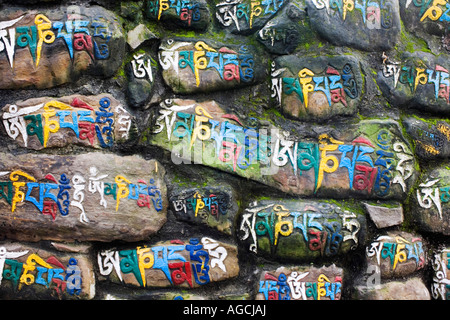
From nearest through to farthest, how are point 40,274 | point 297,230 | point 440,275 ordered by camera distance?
1. point 40,274
2. point 297,230
3. point 440,275

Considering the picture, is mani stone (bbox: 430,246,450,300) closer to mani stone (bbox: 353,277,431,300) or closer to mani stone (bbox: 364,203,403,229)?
mani stone (bbox: 353,277,431,300)

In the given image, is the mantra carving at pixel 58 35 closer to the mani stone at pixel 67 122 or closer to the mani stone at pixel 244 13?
the mani stone at pixel 67 122

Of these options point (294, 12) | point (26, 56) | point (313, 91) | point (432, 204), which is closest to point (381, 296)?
point (432, 204)

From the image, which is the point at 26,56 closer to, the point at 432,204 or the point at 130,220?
the point at 130,220

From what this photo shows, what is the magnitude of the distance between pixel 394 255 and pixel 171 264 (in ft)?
2.85

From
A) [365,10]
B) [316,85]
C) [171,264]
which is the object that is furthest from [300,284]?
[365,10]

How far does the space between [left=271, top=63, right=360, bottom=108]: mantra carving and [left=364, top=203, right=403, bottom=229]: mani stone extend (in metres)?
0.43

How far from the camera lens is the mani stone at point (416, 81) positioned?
6.33ft

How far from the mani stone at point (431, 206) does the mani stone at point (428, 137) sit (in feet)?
0.41

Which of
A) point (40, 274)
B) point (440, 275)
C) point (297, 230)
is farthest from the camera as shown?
point (440, 275)

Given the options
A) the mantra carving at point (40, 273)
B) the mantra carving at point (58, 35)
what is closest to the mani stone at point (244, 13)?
the mantra carving at point (58, 35)

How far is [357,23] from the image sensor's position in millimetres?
1905

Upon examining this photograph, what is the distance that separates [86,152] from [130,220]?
11.8 inches

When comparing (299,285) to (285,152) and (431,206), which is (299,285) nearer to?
(285,152)
